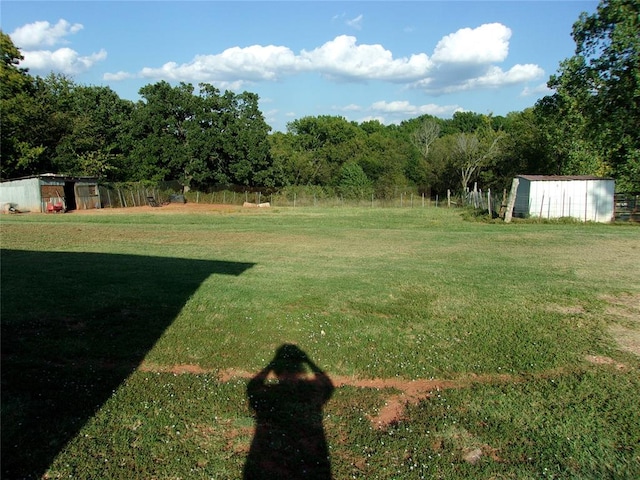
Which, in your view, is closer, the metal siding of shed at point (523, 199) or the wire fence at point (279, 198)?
the metal siding of shed at point (523, 199)

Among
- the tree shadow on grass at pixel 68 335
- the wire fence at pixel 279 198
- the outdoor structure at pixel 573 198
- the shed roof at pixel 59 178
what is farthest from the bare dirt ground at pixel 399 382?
the wire fence at pixel 279 198

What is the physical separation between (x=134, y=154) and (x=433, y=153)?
36.1 m

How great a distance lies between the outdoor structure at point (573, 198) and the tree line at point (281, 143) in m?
2.31

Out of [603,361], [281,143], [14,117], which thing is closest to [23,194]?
[14,117]

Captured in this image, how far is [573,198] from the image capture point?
90.0 feet

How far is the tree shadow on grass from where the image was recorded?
13.5ft

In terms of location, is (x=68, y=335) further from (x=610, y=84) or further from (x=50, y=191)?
(x=50, y=191)

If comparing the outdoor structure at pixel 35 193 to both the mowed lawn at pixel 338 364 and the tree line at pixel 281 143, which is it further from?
the mowed lawn at pixel 338 364

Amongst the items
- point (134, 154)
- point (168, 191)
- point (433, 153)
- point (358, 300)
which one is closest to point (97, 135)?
point (134, 154)

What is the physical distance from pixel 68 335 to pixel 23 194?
32085 mm

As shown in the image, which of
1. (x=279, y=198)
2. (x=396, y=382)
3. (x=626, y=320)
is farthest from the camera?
(x=279, y=198)

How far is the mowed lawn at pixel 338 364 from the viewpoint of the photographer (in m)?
3.94

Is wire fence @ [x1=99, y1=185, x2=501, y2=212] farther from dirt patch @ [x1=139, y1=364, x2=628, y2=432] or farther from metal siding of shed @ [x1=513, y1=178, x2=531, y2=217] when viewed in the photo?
dirt patch @ [x1=139, y1=364, x2=628, y2=432]

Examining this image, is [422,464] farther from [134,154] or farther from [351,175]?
[351,175]
